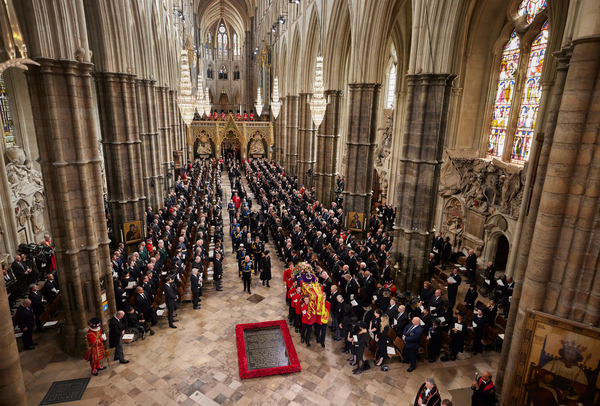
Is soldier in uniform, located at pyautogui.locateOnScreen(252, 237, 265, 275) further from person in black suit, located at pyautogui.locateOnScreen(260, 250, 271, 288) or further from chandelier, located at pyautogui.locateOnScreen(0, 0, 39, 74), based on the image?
chandelier, located at pyautogui.locateOnScreen(0, 0, 39, 74)

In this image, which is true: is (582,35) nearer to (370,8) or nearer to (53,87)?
(53,87)

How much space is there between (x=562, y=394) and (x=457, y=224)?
973 centimetres

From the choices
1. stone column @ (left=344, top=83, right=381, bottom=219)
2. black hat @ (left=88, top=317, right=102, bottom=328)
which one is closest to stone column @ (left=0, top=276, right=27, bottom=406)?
black hat @ (left=88, top=317, right=102, bottom=328)

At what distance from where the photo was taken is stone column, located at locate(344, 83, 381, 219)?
51.8 feet

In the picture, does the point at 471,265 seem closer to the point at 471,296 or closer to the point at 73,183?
the point at 471,296

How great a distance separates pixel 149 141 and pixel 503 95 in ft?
56.0

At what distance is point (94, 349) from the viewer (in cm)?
771

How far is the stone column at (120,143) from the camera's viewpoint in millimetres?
13583

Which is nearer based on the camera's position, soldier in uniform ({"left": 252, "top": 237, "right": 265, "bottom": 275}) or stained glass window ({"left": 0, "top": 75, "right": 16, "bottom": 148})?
soldier in uniform ({"left": 252, "top": 237, "right": 265, "bottom": 275})

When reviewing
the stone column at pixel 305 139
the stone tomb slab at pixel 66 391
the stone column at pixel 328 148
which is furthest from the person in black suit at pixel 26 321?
the stone column at pixel 305 139

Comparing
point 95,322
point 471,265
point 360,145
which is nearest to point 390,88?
point 360,145

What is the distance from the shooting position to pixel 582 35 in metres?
5.27

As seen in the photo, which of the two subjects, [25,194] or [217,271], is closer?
[217,271]

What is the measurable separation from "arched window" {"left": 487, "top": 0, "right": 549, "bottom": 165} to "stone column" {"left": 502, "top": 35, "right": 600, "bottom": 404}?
8.27 m
